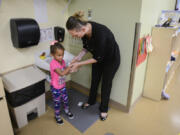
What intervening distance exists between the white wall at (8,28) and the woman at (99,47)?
1.94 feet

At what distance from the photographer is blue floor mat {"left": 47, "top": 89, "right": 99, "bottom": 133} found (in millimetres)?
1816

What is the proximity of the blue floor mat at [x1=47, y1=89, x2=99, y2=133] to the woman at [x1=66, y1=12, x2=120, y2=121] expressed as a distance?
13 cm

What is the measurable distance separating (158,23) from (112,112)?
4.76ft

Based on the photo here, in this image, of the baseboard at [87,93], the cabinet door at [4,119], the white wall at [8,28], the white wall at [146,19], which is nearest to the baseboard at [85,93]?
the baseboard at [87,93]

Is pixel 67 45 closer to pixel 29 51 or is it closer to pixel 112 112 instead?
pixel 29 51

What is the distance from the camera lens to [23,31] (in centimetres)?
156

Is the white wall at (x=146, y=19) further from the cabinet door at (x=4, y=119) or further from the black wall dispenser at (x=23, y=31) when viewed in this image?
the cabinet door at (x=4, y=119)

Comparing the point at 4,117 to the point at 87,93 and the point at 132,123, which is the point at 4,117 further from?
the point at 132,123

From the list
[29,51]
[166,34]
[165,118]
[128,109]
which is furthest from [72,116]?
[166,34]

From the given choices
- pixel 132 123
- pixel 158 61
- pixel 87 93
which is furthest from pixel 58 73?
pixel 158 61

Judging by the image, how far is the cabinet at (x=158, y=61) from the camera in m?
1.96

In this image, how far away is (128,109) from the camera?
1979mm

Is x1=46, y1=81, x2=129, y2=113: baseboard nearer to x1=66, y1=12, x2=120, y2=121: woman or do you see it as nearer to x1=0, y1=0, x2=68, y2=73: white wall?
x1=66, y1=12, x2=120, y2=121: woman

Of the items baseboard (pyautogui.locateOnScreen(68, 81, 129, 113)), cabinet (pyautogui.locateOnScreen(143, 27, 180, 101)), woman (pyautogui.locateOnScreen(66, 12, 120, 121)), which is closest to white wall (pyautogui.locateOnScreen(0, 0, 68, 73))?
woman (pyautogui.locateOnScreen(66, 12, 120, 121))
